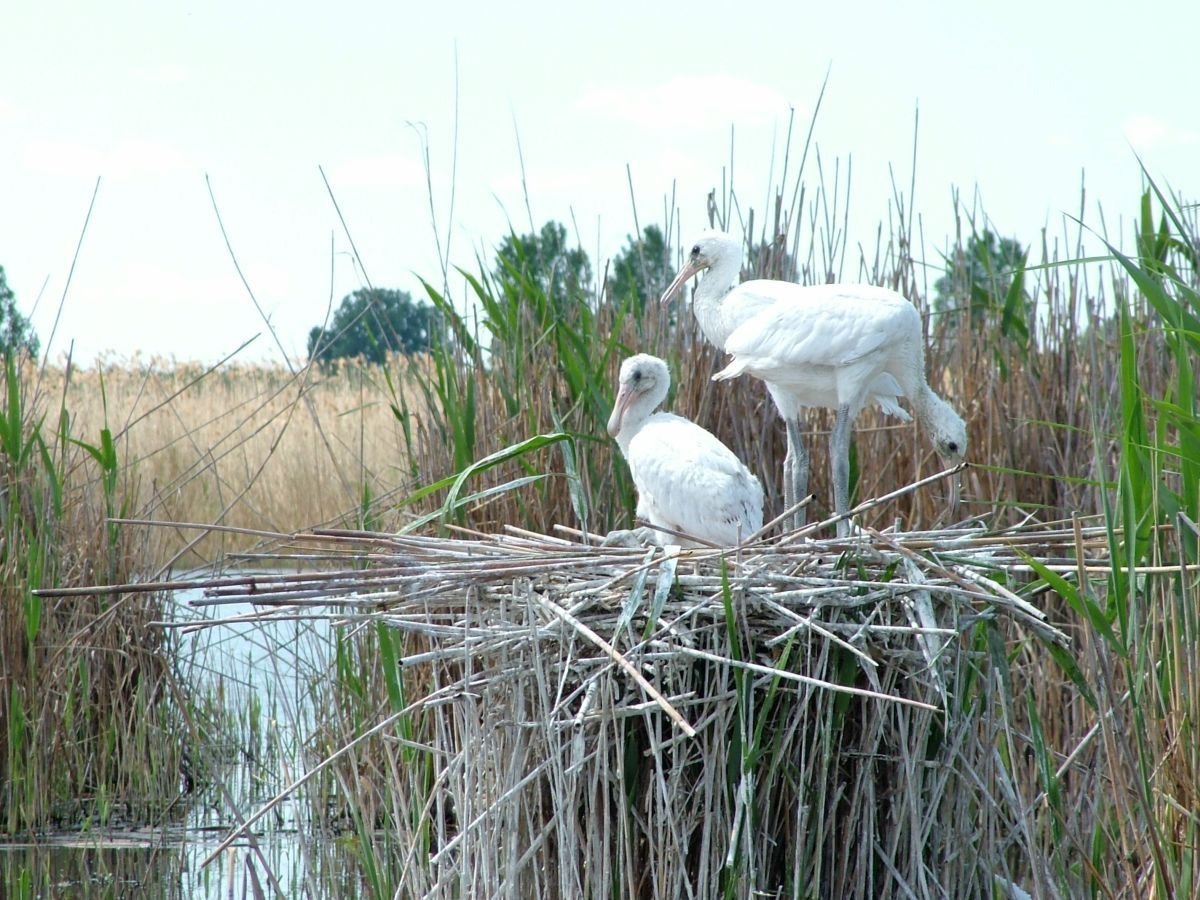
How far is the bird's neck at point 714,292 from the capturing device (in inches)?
245

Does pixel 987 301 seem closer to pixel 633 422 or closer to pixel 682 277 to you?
pixel 682 277

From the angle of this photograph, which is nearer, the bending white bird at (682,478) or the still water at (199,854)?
the bending white bird at (682,478)

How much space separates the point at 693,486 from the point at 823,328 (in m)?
0.92

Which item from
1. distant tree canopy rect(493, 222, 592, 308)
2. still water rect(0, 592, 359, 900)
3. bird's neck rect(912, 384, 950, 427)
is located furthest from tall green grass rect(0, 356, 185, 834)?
bird's neck rect(912, 384, 950, 427)

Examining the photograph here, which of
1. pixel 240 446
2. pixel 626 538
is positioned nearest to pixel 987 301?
pixel 626 538

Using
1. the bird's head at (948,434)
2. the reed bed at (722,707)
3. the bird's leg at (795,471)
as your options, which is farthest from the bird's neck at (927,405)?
the reed bed at (722,707)

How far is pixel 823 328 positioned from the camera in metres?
5.75

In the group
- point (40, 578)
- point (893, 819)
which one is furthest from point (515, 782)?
point (40, 578)

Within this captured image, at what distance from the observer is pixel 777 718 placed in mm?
4105

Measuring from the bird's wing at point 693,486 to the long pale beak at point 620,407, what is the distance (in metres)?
0.13

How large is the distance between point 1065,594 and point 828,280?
3510 mm

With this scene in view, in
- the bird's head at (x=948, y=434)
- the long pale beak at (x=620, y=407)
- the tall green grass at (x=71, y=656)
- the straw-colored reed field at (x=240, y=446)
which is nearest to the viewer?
the long pale beak at (x=620, y=407)

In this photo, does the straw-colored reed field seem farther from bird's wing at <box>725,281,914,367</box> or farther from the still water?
bird's wing at <box>725,281,914,367</box>

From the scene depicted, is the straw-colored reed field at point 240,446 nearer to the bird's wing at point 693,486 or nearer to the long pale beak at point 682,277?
the long pale beak at point 682,277
